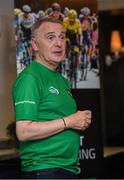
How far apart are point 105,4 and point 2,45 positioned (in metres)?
1.55

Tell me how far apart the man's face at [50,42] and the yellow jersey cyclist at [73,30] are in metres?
1.05

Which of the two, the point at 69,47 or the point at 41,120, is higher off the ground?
the point at 69,47

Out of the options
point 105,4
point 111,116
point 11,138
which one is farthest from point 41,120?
point 111,116

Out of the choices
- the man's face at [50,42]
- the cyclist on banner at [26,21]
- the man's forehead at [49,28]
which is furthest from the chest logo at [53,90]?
the cyclist on banner at [26,21]

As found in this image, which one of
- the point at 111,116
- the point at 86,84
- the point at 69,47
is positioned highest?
the point at 69,47

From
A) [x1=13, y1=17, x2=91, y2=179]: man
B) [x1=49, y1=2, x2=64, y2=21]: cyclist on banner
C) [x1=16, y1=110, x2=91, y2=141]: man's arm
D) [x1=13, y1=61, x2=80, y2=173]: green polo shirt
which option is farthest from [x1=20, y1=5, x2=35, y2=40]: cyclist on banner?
[x1=16, y1=110, x2=91, y2=141]: man's arm

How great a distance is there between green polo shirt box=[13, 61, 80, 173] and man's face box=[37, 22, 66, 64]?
9cm

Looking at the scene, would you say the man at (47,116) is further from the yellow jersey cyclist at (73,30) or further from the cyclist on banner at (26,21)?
the yellow jersey cyclist at (73,30)

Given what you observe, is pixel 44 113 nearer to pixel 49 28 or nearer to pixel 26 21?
pixel 49 28

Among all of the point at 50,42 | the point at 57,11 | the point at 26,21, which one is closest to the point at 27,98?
the point at 50,42

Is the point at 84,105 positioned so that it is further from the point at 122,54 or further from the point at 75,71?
the point at 122,54

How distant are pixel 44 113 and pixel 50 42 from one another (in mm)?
366

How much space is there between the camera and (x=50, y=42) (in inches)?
96.0

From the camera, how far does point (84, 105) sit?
351cm
